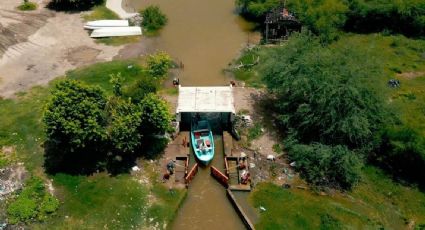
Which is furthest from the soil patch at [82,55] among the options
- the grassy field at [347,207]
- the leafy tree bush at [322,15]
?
the grassy field at [347,207]

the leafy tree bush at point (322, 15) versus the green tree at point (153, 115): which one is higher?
the leafy tree bush at point (322, 15)

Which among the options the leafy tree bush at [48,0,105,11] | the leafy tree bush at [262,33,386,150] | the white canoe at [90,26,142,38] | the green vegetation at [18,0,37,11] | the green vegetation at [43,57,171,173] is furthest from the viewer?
the leafy tree bush at [48,0,105,11]

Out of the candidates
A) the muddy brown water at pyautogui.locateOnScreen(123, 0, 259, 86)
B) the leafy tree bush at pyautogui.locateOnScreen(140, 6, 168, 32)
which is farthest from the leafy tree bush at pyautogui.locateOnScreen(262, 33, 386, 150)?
the leafy tree bush at pyautogui.locateOnScreen(140, 6, 168, 32)

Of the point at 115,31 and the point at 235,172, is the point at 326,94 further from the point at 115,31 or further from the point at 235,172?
the point at 115,31

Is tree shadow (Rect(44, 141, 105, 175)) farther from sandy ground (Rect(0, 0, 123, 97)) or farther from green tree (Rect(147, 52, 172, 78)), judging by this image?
green tree (Rect(147, 52, 172, 78))

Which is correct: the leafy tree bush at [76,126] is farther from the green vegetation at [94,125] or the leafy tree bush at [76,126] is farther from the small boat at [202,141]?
the small boat at [202,141]

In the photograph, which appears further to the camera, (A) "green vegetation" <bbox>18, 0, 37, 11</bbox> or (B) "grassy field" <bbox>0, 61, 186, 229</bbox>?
(A) "green vegetation" <bbox>18, 0, 37, 11</bbox>
